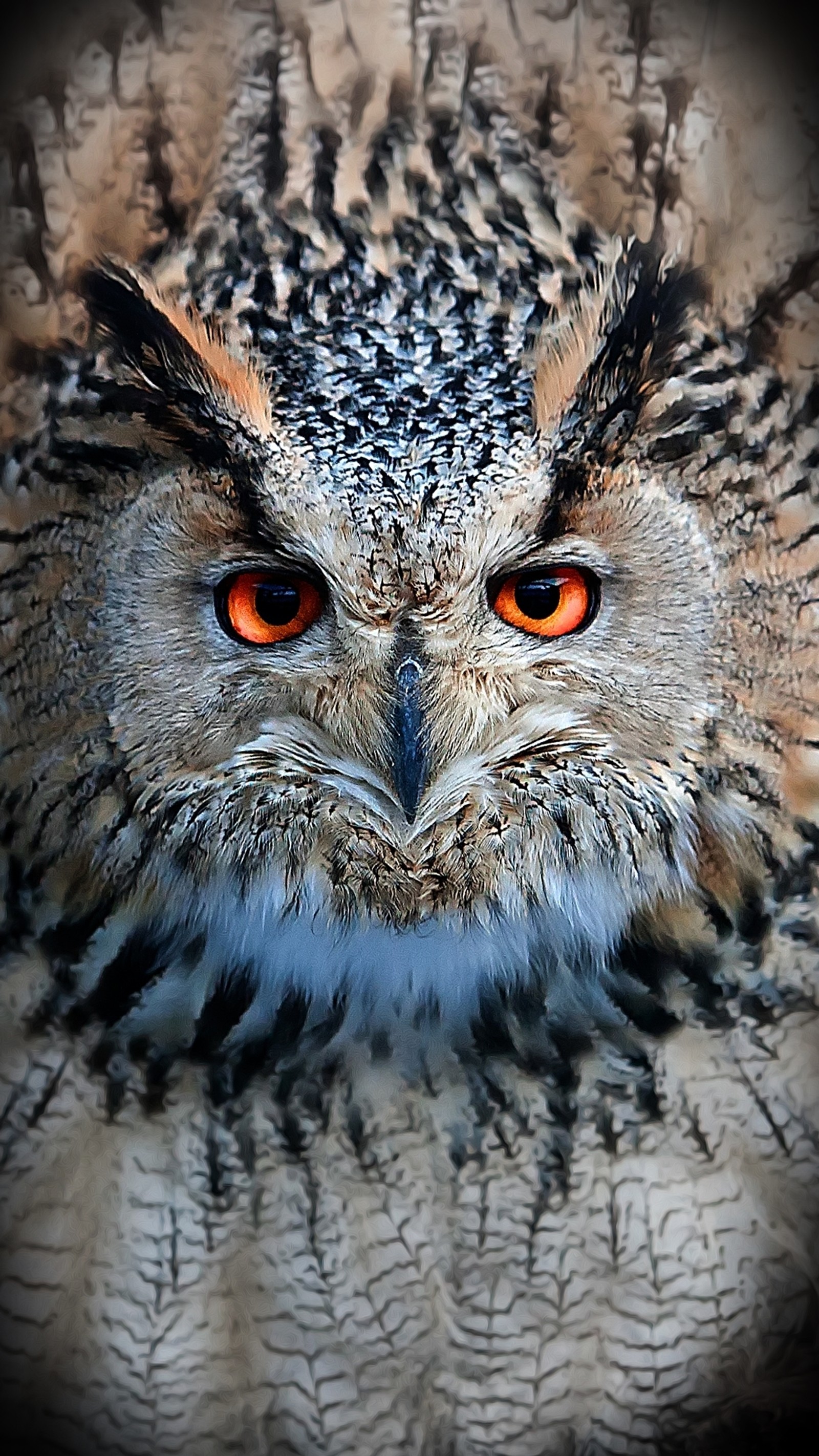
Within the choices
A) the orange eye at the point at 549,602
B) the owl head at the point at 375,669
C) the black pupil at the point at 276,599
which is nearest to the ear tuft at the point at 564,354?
the owl head at the point at 375,669

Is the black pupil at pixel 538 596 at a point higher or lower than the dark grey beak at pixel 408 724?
higher

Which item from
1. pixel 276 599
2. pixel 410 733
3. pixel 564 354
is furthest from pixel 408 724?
pixel 564 354

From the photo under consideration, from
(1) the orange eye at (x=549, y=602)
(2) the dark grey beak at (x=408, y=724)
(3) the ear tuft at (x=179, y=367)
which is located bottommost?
(2) the dark grey beak at (x=408, y=724)

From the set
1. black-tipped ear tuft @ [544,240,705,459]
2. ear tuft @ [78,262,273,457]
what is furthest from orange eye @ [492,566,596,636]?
ear tuft @ [78,262,273,457]

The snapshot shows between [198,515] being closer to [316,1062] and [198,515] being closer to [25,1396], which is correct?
[316,1062]

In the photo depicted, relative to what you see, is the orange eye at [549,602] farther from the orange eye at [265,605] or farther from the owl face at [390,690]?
the orange eye at [265,605]

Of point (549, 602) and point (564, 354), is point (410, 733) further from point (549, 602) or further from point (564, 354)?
point (564, 354)

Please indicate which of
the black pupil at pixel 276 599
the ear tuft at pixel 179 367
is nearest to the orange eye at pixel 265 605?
the black pupil at pixel 276 599
